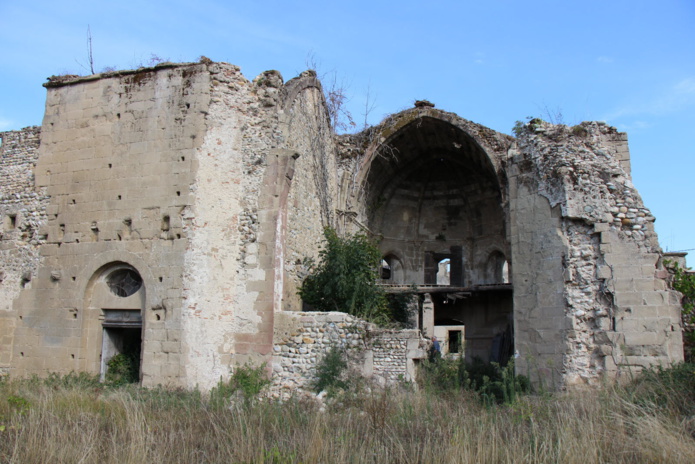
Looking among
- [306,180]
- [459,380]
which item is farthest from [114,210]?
[459,380]

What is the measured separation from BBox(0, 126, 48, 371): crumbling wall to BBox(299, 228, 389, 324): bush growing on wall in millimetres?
5532

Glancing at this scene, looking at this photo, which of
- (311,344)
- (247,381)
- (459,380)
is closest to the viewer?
(247,381)

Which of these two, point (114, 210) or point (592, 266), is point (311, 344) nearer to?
point (114, 210)

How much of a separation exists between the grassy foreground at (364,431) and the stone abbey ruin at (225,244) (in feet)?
8.03

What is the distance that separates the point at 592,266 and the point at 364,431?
5.61 m

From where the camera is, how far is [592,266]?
975 centimetres

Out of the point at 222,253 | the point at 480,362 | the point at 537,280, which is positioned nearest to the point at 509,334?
the point at 480,362

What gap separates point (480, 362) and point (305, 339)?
7.29m

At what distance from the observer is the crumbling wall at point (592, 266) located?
9211 mm

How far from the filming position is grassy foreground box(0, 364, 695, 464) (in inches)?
206

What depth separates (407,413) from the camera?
6.50m

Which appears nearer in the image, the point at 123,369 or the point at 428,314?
the point at 123,369

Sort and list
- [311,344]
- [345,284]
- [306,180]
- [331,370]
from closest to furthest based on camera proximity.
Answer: [331,370] < [311,344] < [345,284] < [306,180]

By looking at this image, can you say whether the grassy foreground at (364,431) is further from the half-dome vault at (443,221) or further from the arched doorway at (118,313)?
the half-dome vault at (443,221)
